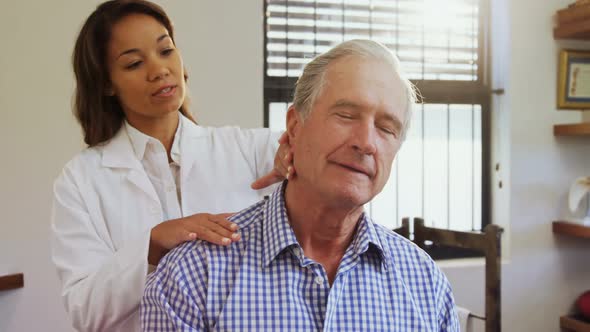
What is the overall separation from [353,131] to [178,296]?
16.8 inches

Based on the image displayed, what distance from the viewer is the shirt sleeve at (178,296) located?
107 cm

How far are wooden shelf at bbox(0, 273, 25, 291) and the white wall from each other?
37 millimetres

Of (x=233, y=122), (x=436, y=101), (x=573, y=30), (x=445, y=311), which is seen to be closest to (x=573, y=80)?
(x=573, y=30)

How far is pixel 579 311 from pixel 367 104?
2.71 meters

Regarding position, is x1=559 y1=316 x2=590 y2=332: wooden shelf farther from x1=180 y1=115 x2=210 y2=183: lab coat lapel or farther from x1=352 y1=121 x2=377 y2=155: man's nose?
x1=352 y1=121 x2=377 y2=155: man's nose

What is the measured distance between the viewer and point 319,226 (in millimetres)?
1207

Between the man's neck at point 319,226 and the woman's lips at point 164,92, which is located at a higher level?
the woman's lips at point 164,92

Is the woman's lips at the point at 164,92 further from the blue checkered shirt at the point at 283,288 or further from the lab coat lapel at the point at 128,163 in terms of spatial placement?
the blue checkered shirt at the point at 283,288

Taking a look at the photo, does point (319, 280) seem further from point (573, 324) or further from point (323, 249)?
point (573, 324)

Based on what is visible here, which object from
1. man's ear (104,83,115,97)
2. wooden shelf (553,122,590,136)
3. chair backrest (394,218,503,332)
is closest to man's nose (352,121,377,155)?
man's ear (104,83,115,97)

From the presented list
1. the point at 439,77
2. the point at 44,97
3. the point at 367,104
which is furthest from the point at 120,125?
the point at 439,77

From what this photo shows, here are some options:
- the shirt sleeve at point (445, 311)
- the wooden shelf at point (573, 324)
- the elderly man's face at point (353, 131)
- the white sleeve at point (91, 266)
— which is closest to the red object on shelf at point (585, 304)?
the wooden shelf at point (573, 324)

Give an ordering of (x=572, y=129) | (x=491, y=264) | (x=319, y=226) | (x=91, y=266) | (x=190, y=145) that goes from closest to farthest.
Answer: (x=319, y=226)
(x=91, y=266)
(x=190, y=145)
(x=491, y=264)
(x=572, y=129)

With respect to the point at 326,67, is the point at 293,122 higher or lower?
lower
